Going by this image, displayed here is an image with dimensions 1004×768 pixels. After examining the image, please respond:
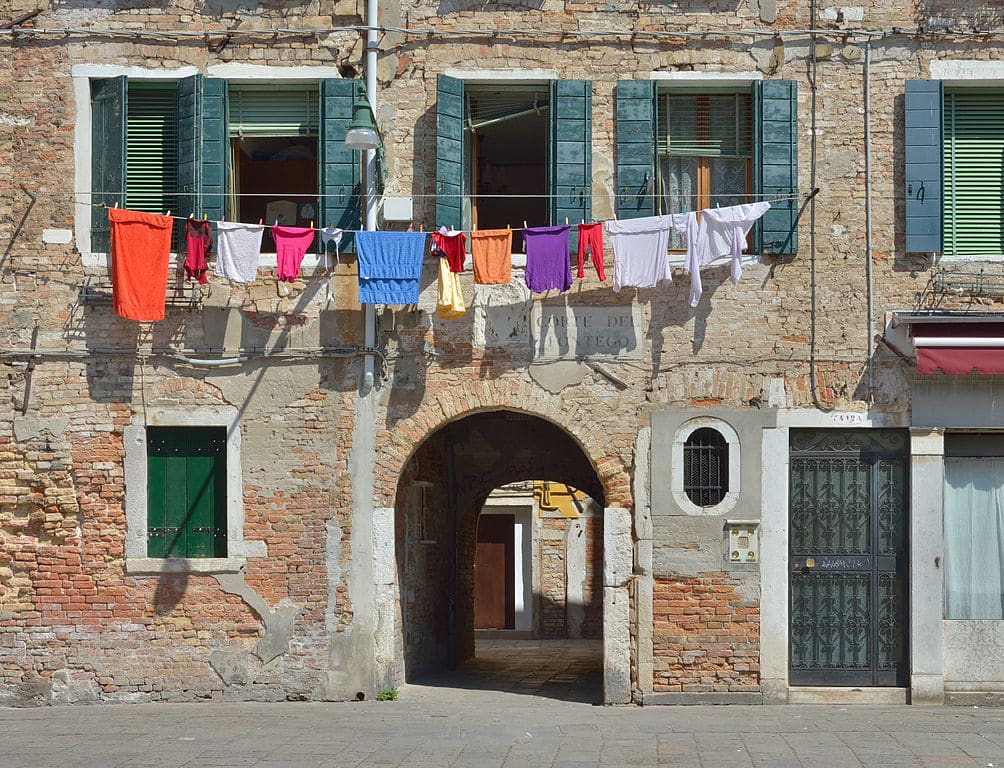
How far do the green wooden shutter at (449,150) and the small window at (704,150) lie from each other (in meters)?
1.92

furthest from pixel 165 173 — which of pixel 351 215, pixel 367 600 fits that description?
pixel 367 600

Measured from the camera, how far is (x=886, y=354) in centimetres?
1328

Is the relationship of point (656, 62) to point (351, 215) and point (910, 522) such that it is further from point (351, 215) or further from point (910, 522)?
point (910, 522)

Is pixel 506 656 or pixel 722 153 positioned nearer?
pixel 722 153

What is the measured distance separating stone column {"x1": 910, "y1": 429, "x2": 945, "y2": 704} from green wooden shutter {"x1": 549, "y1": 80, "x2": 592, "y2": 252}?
376 cm

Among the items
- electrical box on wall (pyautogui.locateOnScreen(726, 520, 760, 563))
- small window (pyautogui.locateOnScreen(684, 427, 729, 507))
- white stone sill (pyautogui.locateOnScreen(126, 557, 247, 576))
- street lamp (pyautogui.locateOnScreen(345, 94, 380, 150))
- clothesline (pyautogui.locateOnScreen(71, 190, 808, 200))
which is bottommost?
white stone sill (pyautogui.locateOnScreen(126, 557, 247, 576))

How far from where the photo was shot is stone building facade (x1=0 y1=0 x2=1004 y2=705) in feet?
43.4

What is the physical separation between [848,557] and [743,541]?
1.02m

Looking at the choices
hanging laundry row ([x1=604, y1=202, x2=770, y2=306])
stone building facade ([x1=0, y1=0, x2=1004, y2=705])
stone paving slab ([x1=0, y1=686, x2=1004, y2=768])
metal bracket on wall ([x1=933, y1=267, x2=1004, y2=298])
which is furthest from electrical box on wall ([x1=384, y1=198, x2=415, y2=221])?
metal bracket on wall ([x1=933, y1=267, x2=1004, y2=298])

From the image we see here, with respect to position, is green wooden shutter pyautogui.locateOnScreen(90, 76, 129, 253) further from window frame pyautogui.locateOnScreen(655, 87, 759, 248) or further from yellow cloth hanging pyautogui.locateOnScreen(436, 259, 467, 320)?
window frame pyautogui.locateOnScreen(655, 87, 759, 248)

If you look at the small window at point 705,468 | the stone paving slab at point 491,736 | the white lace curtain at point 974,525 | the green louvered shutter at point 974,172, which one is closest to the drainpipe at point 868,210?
the green louvered shutter at point 974,172

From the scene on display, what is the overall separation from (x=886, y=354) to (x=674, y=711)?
12.6ft

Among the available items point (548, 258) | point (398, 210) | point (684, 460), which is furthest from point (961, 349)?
point (398, 210)

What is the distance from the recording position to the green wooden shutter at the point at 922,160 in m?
13.2
